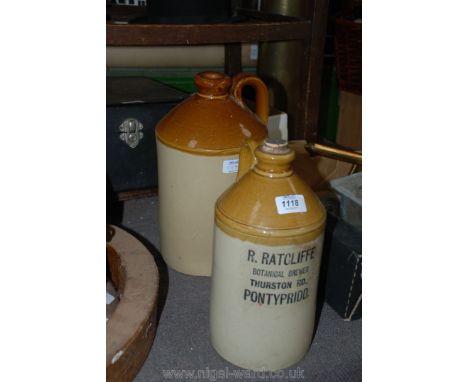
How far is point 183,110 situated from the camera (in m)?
0.96

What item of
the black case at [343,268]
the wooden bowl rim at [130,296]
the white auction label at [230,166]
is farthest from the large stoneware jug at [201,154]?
the black case at [343,268]

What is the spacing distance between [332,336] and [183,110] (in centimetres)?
49

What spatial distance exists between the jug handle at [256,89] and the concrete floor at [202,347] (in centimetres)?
36

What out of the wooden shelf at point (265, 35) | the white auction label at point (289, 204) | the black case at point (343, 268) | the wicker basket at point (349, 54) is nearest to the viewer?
the white auction label at point (289, 204)

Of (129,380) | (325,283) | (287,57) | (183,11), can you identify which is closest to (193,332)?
(129,380)

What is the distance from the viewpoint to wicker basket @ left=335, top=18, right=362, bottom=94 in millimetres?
1708

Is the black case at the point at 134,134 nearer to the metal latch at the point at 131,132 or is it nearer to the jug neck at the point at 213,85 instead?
the metal latch at the point at 131,132

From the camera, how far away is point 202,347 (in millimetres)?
842

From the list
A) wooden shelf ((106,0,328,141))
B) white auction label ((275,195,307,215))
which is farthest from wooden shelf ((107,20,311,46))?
white auction label ((275,195,307,215))

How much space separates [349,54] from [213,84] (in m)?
0.99

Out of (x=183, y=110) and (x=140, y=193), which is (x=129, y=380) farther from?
(x=140, y=193)

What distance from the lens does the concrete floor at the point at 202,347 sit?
31.1 inches

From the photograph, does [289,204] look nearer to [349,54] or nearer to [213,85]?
[213,85]

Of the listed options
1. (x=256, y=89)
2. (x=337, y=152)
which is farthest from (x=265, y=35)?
(x=337, y=152)
